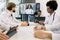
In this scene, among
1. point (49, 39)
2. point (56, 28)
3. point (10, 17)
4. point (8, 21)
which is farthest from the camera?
point (10, 17)

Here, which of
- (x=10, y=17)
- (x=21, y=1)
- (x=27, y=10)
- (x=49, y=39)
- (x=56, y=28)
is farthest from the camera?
(x=21, y=1)

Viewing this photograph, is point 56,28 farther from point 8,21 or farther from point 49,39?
point 8,21

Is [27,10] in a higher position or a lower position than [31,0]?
lower

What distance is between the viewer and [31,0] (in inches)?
220

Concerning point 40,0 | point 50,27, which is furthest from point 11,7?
point 40,0

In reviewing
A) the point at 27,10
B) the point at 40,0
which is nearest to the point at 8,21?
the point at 27,10

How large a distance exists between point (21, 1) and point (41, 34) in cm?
460

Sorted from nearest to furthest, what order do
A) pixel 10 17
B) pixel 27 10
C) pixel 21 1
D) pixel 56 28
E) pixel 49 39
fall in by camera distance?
pixel 49 39 → pixel 56 28 → pixel 10 17 → pixel 27 10 → pixel 21 1

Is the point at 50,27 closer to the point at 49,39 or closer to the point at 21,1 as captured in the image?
the point at 49,39

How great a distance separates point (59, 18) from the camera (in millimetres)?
1740

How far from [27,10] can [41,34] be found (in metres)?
4.13

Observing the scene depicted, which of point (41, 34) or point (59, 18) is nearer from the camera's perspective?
point (41, 34)

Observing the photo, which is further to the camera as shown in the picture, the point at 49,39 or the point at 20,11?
the point at 20,11

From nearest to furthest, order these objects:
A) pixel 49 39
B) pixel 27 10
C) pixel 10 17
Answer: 1. pixel 49 39
2. pixel 10 17
3. pixel 27 10
